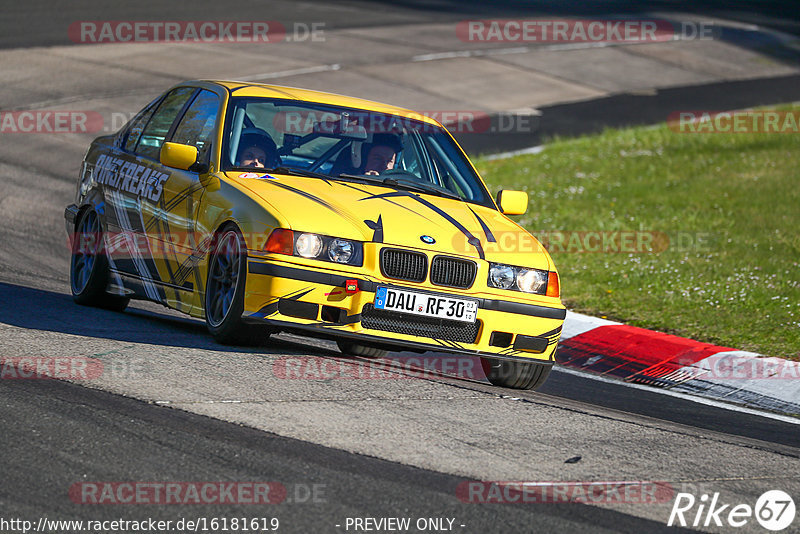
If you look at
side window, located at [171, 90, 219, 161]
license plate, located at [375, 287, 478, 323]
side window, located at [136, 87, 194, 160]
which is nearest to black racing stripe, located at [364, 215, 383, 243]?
license plate, located at [375, 287, 478, 323]

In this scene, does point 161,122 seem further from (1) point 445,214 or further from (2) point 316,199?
(1) point 445,214

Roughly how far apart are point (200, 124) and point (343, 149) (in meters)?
0.99

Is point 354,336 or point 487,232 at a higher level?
point 487,232

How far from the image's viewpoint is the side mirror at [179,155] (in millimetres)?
7352

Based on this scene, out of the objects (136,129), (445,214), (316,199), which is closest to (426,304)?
(445,214)

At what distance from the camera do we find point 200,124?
800 cm

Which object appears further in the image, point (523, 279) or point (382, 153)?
point (382, 153)

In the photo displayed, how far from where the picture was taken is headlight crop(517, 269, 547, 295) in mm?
→ 7008

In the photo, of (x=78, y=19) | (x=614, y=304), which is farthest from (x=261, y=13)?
(x=614, y=304)

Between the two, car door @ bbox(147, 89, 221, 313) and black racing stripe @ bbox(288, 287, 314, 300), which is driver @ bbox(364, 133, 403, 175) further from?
black racing stripe @ bbox(288, 287, 314, 300)

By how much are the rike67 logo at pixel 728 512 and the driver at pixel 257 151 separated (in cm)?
367

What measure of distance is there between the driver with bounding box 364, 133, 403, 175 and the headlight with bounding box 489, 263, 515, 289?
1266mm

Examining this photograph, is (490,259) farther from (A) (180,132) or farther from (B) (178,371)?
(A) (180,132)

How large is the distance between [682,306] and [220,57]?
16.5 metres
